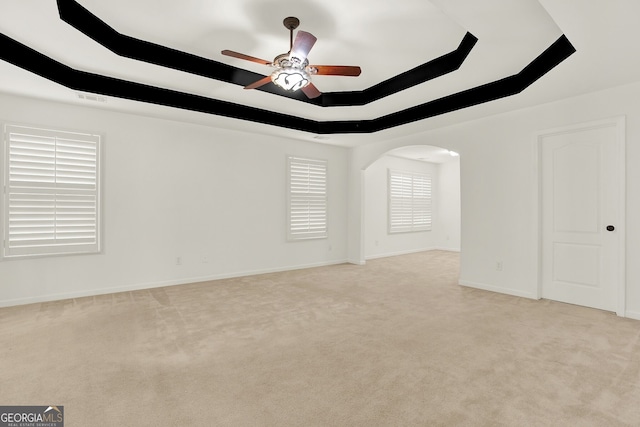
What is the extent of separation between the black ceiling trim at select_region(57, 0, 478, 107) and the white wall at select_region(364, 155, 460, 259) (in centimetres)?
362

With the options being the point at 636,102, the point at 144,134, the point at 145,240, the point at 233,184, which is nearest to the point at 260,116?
the point at 233,184

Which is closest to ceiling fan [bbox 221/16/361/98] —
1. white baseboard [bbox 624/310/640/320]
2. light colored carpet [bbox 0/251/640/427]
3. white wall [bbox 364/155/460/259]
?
light colored carpet [bbox 0/251/640/427]

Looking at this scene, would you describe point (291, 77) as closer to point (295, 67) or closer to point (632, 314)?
point (295, 67)

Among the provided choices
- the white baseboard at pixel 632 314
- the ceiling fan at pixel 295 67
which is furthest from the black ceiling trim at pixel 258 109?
the white baseboard at pixel 632 314

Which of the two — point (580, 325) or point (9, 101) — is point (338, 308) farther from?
point (9, 101)

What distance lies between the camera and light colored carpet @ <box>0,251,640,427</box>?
6.30 ft

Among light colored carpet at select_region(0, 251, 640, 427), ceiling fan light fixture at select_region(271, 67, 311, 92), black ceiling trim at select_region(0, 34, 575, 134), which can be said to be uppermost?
→ black ceiling trim at select_region(0, 34, 575, 134)

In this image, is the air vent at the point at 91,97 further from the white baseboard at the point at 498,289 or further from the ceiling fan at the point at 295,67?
the white baseboard at the point at 498,289

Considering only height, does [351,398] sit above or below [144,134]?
below

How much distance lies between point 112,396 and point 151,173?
356cm

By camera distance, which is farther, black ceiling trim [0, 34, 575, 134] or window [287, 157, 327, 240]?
window [287, 157, 327, 240]

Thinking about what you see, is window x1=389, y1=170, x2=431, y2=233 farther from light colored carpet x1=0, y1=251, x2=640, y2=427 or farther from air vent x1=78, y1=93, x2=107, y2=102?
air vent x1=78, y1=93, x2=107, y2=102

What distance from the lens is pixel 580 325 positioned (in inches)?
132
